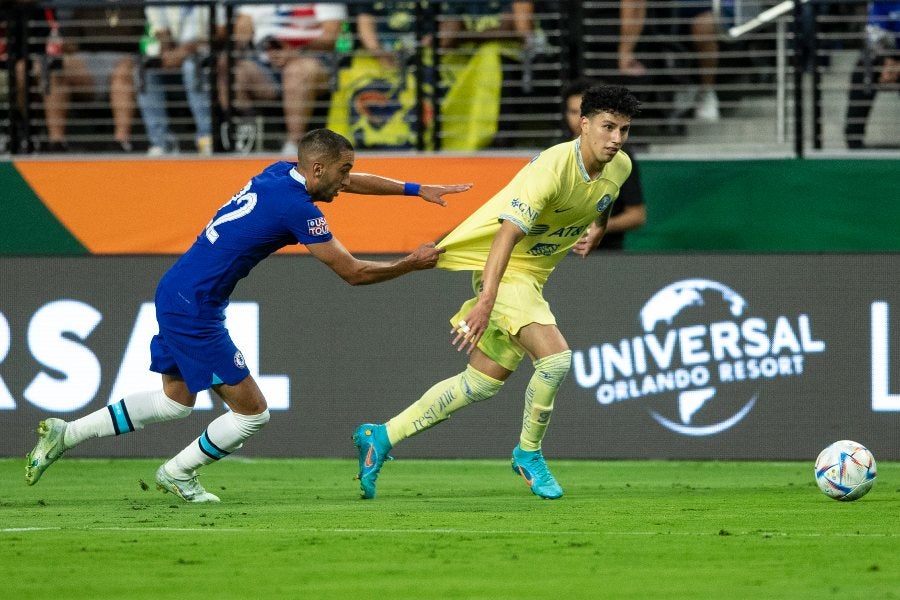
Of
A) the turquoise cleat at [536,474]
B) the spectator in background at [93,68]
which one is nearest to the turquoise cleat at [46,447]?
the turquoise cleat at [536,474]

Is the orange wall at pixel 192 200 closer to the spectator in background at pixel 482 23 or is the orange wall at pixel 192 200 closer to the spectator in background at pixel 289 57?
the spectator in background at pixel 289 57

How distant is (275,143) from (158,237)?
1732 mm

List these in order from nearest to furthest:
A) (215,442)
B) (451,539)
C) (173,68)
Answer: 1. (451,539)
2. (215,442)
3. (173,68)

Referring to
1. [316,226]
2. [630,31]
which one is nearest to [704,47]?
[630,31]

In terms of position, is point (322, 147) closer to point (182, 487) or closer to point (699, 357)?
point (182, 487)

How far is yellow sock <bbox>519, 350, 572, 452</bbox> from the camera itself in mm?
7879

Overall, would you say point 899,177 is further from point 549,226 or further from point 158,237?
point 158,237

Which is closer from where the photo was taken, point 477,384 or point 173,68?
point 477,384

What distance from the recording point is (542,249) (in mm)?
8180

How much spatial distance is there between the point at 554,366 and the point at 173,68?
606cm

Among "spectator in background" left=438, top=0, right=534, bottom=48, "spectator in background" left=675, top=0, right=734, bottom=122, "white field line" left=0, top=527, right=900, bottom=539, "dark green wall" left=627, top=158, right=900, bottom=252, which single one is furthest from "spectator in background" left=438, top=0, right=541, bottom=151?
"white field line" left=0, top=527, right=900, bottom=539

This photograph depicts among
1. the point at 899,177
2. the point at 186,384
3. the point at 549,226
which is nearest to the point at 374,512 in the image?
the point at 186,384

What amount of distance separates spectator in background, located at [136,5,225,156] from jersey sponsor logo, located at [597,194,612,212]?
5145 mm

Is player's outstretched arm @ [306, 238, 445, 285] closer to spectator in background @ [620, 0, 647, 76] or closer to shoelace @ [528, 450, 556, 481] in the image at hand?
shoelace @ [528, 450, 556, 481]
